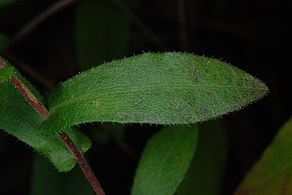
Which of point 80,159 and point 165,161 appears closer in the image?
point 80,159

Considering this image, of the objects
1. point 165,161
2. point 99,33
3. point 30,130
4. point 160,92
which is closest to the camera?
point 160,92

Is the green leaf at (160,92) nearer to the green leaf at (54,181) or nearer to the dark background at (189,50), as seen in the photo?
the green leaf at (54,181)

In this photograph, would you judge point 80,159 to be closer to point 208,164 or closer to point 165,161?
point 165,161

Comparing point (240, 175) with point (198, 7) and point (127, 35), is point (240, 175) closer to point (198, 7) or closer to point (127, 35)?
point (127, 35)

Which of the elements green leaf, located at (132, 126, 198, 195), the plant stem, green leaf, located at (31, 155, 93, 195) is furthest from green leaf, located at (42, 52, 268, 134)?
green leaf, located at (31, 155, 93, 195)

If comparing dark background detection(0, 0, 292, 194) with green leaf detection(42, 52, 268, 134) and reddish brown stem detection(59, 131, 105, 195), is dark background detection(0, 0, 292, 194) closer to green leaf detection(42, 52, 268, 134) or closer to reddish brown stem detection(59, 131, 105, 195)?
reddish brown stem detection(59, 131, 105, 195)

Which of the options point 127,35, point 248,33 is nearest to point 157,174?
point 127,35

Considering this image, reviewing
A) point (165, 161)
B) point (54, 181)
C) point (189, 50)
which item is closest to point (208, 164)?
point (165, 161)

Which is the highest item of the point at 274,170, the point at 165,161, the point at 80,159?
the point at 80,159
